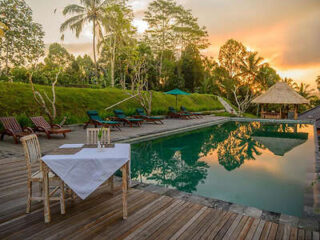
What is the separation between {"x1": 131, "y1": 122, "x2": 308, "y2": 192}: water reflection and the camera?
18.2 ft

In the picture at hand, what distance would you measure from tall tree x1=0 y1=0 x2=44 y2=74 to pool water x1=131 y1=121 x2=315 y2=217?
1579 centimetres

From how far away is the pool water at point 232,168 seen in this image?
4.62 metres

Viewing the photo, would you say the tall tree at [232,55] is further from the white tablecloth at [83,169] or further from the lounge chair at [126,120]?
the white tablecloth at [83,169]

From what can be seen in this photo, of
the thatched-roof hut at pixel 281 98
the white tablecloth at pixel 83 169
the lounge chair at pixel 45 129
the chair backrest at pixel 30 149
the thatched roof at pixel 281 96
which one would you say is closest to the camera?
the white tablecloth at pixel 83 169

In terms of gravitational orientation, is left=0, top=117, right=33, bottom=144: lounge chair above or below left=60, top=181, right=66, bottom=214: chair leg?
above

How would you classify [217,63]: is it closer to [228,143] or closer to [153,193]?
[228,143]

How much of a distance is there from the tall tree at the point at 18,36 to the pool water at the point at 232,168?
15792mm

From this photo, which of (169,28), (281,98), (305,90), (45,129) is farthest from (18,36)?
(305,90)

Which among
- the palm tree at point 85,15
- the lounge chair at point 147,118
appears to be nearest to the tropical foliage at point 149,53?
the palm tree at point 85,15

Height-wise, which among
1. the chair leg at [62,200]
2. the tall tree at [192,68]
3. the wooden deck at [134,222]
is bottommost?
the wooden deck at [134,222]

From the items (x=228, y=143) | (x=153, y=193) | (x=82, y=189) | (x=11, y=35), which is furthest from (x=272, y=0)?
(x=11, y=35)

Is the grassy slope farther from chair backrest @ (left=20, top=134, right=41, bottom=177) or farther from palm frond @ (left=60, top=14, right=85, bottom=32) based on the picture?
palm frond @ (left=60, top=14, right=85, bottom=32)

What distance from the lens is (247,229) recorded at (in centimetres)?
259

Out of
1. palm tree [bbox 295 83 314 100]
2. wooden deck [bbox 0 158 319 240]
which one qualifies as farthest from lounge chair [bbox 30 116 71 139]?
palm tree [bbox 295 83 314 100]
